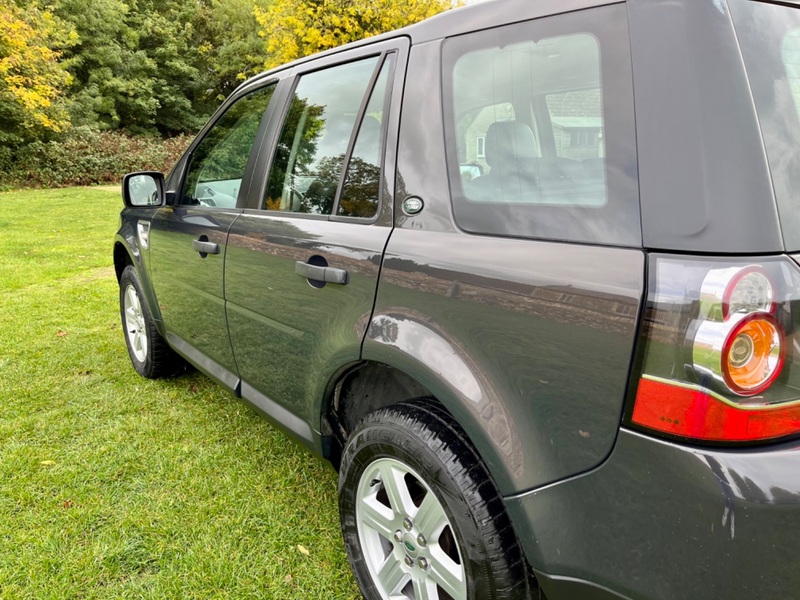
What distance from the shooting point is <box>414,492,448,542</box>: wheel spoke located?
159 centimetres

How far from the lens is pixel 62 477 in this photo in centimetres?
277

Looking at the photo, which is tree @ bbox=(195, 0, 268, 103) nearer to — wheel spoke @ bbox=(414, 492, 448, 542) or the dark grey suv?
the dark grey suv

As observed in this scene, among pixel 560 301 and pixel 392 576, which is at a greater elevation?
pixel 560 301

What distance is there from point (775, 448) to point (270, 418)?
1859mm

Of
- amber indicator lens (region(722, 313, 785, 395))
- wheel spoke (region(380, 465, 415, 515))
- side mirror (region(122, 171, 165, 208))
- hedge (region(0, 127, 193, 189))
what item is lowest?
hedge (region(0, 127, 193, 189))

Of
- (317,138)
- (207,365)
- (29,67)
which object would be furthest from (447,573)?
(29,67)

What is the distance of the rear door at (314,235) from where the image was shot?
1.86 metres

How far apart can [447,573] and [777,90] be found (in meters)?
1.41

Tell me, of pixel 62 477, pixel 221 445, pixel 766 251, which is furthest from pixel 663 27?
pixel 62 477

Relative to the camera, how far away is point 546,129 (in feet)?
4.74

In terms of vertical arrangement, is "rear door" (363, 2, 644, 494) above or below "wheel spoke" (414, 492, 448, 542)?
above

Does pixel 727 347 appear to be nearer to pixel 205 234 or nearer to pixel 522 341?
pixel 522 341

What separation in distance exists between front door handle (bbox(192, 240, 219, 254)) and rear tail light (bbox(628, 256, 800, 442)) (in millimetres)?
2070

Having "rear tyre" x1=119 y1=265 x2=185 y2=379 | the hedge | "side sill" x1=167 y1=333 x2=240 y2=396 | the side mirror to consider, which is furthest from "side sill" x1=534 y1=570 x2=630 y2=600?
the hedge
